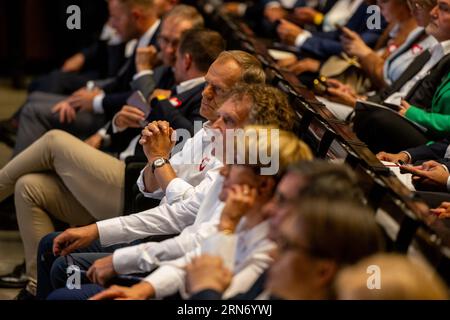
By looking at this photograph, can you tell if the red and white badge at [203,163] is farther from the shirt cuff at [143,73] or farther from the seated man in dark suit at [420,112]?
the shirt cuff at [143,73]

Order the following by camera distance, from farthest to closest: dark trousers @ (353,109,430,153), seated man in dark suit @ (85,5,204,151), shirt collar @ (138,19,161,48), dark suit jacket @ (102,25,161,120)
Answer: shirt collar @ (138,19,161,48) < dark suit jacket @ (102,25,161,120) < seated man in dark suit @ (85,5,204,151) < dark trousers @ (353,109,430,153)

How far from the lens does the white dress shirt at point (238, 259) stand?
86.4 inches

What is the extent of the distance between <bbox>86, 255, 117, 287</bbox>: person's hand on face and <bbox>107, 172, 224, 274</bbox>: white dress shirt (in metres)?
0.02

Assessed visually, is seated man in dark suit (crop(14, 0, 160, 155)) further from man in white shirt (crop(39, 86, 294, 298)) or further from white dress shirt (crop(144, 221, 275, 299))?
white dress shirt (crop(144, 221, 275, 299))

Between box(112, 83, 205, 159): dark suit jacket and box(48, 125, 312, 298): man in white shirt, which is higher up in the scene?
box(48, 125, 312, 298): man in white shirt

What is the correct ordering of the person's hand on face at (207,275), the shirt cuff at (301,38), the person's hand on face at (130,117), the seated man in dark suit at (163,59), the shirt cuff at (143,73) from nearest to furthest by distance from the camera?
the person's hand on face at (207,275) → the person's hand on face at (130,117) → the seated man in dark suit at (163,59) → the shirt cuff at (143,73) → the shirt cuff at (301,38)

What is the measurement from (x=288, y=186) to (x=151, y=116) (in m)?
1.81

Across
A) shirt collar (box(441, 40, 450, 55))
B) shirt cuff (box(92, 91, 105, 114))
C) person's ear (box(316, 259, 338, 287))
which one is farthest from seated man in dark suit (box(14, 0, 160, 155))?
person's ear (box(316, 259, 338, 287))

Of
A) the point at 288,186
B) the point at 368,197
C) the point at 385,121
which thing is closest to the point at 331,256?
the point at 288,186

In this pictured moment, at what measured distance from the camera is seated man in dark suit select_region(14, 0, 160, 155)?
4.70 m

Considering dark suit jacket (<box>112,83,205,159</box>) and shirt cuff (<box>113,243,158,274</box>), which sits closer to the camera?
shirt cuff (<box>113,243,158,274</box>)

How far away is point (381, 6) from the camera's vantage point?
425cm

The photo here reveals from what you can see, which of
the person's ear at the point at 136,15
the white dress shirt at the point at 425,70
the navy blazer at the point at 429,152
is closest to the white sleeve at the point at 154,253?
the navy blazer at the point at 429,152
